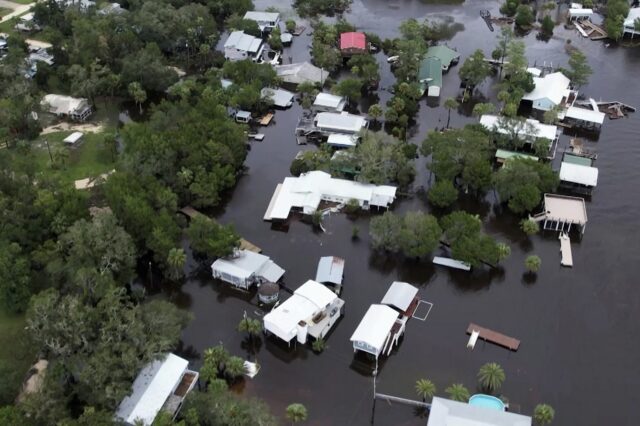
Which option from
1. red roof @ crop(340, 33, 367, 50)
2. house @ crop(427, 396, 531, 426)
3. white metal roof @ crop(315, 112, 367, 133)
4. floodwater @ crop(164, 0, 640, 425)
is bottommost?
floodwater @ crop(164, 0, 640, 425)

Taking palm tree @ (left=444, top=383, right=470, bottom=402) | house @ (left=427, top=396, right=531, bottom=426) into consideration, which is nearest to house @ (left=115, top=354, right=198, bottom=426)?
house @ (left=427, top=396, right=531, bottom=426)

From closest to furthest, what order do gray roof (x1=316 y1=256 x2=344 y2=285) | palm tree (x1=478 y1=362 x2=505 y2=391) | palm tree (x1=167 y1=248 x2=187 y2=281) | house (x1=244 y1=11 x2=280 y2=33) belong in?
palm tree (x1=478 y1=362 x2=505 y2=391) < palm tree (x1=167 y1=248 x2=187 y2=281) < gray roof (x1=316 y1=256 x2=344 y2=285) < house (x1=244 y1=11 x2=280 y2=33)

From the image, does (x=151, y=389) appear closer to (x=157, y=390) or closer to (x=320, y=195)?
(x=157, y=390)

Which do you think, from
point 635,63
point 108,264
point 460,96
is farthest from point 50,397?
point 635,63

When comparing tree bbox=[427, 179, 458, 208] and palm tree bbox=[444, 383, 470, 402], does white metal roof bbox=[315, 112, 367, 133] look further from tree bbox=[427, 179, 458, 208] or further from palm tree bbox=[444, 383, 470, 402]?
palm tree bbox=[444, 383, 470, 402]

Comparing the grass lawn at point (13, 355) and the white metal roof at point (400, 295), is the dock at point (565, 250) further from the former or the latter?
the grass lawn at point (13, 355)

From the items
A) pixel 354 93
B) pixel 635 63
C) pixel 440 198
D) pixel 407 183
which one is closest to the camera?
pixel 440 198

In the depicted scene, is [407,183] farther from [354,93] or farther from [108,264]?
[108,264]
